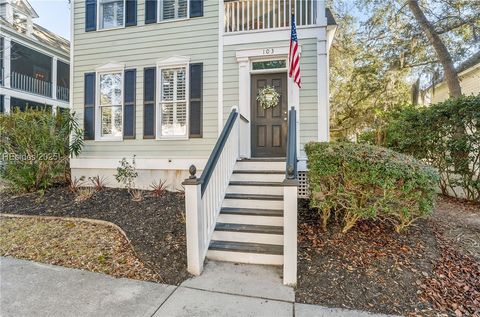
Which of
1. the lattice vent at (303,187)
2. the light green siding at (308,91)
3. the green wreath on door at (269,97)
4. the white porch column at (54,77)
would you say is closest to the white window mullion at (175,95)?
the green wreath on door at (269,97)

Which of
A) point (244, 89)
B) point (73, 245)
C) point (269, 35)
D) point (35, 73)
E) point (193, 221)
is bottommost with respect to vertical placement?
point (73, 245)

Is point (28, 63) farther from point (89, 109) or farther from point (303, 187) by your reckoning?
point (303, 187)

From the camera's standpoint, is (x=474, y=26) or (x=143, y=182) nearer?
(x=143, y=182)

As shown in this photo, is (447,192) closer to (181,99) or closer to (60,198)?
(181,99)

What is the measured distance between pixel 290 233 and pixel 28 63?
1610 cm

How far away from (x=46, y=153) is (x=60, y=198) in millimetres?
1248

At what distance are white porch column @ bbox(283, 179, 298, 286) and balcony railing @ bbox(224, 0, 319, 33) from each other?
4.49 m

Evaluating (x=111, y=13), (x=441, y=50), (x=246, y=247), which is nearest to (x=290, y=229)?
(x=246, y=247)

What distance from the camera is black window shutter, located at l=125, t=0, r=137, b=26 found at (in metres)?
7.02

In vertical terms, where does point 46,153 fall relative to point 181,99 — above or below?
below

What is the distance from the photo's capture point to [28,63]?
13516mm

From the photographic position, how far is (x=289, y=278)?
3055mm

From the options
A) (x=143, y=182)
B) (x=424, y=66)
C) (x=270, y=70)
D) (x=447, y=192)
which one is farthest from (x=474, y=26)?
(x=143, y=182)

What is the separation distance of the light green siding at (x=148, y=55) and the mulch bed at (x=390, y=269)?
3.71m
